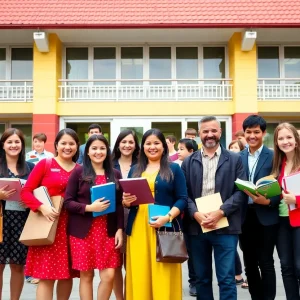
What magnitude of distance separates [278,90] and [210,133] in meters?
11.4

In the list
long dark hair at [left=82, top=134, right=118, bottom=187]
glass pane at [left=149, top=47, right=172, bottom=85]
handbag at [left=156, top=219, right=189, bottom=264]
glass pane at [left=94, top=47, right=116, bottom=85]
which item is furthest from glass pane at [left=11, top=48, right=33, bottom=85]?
handbag at [left=156, top=219, right=189, bottom=264]

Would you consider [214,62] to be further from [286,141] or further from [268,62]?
[286,141]

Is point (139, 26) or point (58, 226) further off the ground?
point (139, 26)

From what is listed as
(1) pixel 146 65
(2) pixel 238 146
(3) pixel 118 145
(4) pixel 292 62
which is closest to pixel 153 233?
(3) pixel 118 145

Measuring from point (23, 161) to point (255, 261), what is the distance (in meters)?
2.66

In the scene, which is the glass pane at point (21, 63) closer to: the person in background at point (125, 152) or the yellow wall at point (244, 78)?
the yellow wall at point (244, 78)

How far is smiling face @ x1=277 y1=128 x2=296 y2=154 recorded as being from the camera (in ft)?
12.4

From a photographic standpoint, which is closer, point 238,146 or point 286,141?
point 286,141

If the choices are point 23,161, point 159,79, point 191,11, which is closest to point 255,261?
point 23,161

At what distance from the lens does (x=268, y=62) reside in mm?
14750

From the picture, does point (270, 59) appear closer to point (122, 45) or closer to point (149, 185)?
point (122, 45)

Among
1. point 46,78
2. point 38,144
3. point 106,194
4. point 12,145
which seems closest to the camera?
point 106,194

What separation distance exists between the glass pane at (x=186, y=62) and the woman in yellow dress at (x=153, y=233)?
11220mm

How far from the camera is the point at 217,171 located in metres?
3.79
